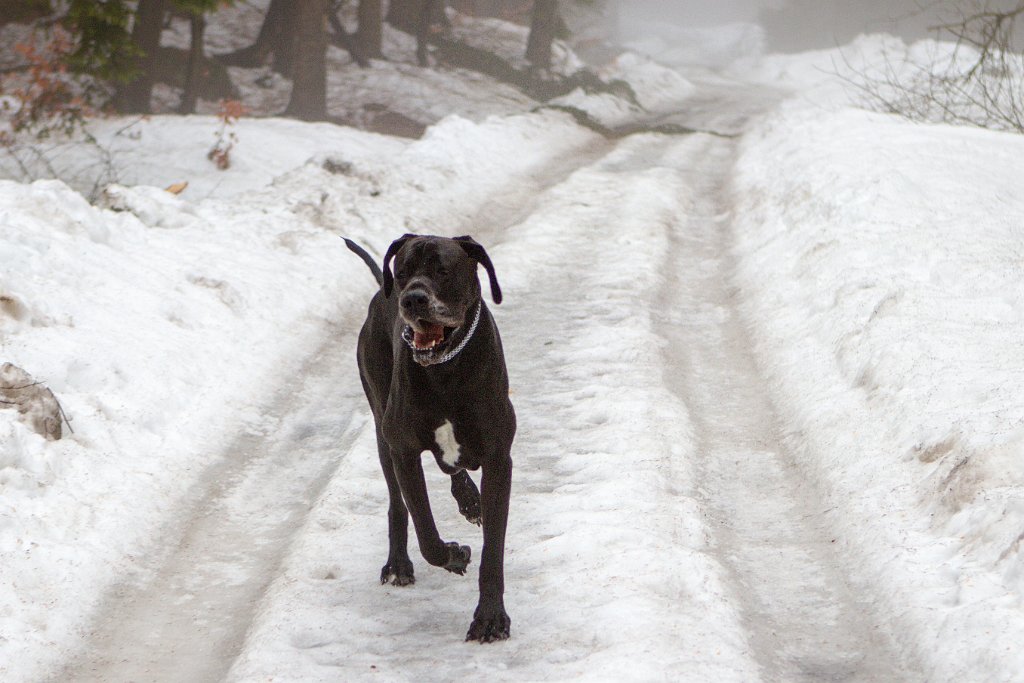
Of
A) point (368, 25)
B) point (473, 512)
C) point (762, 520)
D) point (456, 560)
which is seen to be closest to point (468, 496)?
point (473, 512)

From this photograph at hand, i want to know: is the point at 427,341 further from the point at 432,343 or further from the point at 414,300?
the point at 414,300

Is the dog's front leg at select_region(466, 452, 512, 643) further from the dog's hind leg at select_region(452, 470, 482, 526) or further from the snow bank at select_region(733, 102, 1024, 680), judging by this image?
the snow bank at select_region(733, 102, 1024, 680)

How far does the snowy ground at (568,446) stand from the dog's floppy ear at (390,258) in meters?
1.57

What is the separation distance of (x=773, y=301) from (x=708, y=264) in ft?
6.70

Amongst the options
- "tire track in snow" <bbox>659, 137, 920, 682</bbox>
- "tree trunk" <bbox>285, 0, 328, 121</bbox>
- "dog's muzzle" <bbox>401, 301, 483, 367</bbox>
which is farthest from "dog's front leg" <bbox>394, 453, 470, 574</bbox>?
"tree trunk" <bbox>285, 0, 328, 121</bbox>

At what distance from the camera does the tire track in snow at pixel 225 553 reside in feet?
15.1

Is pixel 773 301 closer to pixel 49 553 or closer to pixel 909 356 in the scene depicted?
pixel 909 356

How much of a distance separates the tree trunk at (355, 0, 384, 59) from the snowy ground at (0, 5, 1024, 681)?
14467 millimetres

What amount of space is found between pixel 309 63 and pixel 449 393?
59.3ft

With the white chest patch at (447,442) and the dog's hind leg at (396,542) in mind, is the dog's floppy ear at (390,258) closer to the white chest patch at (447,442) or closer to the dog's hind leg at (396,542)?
the white chest patch at (447,442)

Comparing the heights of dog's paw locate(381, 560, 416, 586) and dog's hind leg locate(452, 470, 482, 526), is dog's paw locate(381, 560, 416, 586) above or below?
below

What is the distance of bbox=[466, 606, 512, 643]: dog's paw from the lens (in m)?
4.49

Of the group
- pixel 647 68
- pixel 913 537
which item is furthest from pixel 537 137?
pixel 647 68

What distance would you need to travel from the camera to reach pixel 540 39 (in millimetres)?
30094
